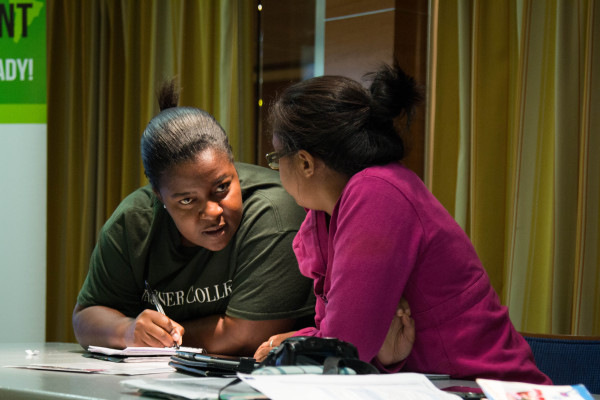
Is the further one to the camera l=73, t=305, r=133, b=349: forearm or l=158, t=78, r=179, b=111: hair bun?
l=158, t=78, r=179, b=111: hair bun

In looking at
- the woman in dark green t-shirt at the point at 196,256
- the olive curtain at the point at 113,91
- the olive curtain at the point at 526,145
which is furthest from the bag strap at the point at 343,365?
the olive curtain at the point at 113,91

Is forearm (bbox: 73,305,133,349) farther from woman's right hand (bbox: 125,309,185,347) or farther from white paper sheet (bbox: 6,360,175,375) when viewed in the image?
white paper sheet (bbox: 6,360,175,375)

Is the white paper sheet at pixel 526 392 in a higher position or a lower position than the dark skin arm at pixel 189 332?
higher

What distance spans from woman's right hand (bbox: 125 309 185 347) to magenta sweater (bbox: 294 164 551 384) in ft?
1.79

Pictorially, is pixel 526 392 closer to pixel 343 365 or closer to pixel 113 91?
pixel 343 365

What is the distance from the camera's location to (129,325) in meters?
1.96

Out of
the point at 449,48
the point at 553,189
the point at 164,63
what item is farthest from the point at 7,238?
the point at 553,189

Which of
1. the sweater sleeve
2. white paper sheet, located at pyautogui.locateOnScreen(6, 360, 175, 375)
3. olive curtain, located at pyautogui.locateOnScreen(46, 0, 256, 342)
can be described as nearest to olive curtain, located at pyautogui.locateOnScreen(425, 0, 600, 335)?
olive curtain, located at pyautogui.locateOnScreen(46, 0, 256, 342)

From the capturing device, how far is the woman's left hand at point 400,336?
1.48 metres

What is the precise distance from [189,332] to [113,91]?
2238 mm

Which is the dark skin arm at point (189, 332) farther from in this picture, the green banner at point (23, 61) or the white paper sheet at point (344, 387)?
the green banner at point (23, 61)

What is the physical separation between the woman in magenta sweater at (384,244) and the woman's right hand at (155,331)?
0.46m

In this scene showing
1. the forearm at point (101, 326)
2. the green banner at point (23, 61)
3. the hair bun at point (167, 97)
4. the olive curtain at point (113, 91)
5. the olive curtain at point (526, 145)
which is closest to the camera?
the forearm at point (101, 326)

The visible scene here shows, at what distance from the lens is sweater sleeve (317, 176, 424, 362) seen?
1.40 m
